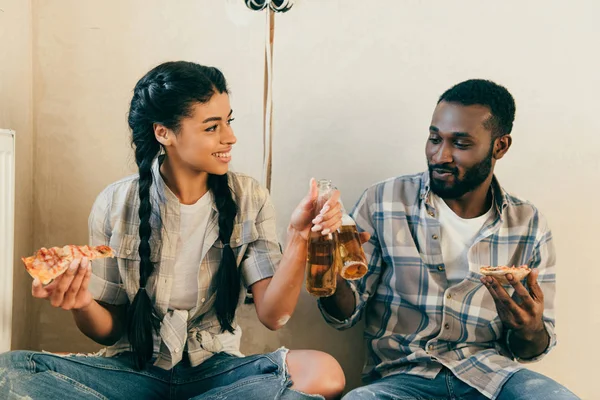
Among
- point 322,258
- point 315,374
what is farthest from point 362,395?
point 322,258

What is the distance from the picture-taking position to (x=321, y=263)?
4.78ft

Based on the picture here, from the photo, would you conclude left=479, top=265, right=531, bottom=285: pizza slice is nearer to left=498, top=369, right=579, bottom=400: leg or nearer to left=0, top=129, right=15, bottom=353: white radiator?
left=498, top=369, right=579, bottom=400: leg

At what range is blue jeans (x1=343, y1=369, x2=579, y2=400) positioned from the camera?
155 centimetres

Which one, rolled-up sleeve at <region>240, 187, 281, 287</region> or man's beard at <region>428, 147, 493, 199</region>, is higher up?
man's beard at <region>428, 147, 493, 199</region>

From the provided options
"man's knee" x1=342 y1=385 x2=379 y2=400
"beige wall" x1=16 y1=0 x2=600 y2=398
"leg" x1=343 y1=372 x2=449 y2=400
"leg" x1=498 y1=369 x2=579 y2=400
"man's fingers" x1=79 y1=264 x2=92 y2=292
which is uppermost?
"beige wall" x1=16 y1=0 x2=600 y2=398

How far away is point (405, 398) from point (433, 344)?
0.19 metres

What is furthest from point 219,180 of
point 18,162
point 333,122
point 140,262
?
point 18,162

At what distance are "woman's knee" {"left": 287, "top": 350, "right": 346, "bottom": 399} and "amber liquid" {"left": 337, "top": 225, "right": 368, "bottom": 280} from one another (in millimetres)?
246

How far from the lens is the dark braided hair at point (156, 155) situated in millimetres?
1581

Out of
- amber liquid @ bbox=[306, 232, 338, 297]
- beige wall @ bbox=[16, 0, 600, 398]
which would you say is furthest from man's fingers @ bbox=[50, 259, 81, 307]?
beige wall @ bbox=[16, 0, 600, 398]

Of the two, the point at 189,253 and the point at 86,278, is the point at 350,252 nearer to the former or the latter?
the point at 189,253

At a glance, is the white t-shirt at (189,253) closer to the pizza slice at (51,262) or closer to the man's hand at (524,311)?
the pizza slice at (51,262)


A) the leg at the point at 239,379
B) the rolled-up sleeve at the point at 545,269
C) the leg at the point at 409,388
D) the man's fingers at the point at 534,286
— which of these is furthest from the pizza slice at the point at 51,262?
the rolled-up sleeve at the point at 545,269

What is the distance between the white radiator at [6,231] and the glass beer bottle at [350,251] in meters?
0.86
